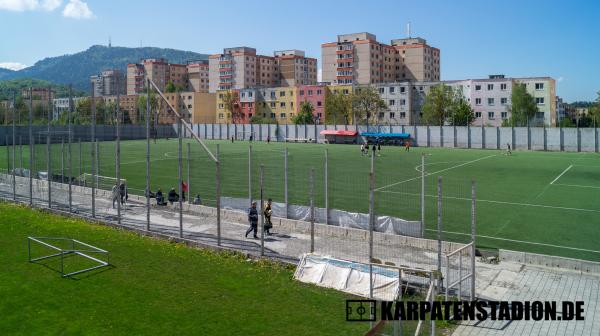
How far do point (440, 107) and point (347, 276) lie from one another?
88.7 meters

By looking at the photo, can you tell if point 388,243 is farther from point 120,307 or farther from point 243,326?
point 120,307

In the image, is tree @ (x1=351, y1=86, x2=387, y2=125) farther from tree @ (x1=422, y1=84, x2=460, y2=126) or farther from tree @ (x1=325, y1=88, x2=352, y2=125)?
tree @ (x1=422, y1=84, x2=460, y2=126)

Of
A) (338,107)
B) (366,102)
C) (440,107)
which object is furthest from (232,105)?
(440,107)

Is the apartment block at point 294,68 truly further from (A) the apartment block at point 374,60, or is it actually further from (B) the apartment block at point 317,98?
(B) the apartment block at point 317,98

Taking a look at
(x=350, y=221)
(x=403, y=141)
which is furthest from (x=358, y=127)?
(x=350, y=221)

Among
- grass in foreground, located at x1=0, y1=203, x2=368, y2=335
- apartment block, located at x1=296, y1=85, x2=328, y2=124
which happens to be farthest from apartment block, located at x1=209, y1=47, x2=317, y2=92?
grass in foreground, located at x1=0, y1=203, x2=368, y2=335

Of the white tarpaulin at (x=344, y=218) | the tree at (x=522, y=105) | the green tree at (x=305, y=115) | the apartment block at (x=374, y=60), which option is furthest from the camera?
the apartment block at (x=374, y=60)

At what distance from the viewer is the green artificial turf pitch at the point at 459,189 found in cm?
2220

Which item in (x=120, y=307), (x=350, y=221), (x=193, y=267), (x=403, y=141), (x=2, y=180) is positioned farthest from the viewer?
(x=403, y=141)

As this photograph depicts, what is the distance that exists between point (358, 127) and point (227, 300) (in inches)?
3198

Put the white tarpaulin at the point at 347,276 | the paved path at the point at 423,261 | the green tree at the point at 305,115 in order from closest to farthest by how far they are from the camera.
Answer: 1. the paved path at the point at 423,261
2. the white tarpaulin at the point at 347,276
3. the green tree at the point at 305,115

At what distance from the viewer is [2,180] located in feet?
121

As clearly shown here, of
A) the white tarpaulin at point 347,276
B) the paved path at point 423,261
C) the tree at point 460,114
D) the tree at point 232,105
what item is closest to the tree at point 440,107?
the tree at point 460,114

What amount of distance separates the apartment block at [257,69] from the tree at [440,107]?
8772cm
